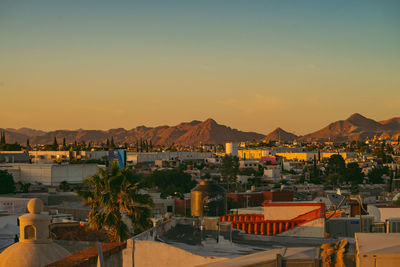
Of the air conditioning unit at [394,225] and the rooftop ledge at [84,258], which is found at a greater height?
the air conditioning unit at [394,225]

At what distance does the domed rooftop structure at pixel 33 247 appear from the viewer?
1400 cm

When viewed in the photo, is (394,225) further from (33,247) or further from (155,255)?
(33,247)

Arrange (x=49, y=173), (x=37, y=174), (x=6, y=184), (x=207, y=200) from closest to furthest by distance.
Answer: (x=207, y=200) < (x=6, y=184) < (x=49, y=173) < (x=37, y=174)

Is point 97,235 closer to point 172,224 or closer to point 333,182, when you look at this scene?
point 172,224

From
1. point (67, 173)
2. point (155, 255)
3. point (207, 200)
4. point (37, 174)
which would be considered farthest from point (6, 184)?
point (155, 255)

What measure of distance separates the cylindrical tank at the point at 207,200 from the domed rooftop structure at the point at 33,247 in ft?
41.2

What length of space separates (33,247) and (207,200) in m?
13.1

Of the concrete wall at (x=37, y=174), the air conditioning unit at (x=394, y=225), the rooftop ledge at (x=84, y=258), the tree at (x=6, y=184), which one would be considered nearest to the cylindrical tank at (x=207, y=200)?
the air conditioning unit at (x=394, y=225)

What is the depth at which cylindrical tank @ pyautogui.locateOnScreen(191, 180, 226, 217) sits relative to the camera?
26.9 metres

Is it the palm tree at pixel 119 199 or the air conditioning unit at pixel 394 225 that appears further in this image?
the palm tree at pixel 119 199

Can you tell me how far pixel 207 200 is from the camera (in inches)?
1056

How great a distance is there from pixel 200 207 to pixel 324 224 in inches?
258

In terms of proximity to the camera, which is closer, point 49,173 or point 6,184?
point 6,184

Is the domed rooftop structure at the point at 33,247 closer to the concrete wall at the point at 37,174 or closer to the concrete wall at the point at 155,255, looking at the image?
the concrete wall at the point at 155,255
